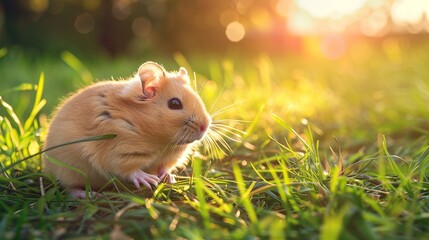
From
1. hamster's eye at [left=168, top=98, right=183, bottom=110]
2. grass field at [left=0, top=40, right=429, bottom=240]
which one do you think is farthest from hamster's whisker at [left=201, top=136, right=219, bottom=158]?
hamster's eye at [left=168, top=98, right=183, bottom=110]

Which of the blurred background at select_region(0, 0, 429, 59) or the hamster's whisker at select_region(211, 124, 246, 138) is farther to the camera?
the blurred background at select_region(0, 0, 429, 59)

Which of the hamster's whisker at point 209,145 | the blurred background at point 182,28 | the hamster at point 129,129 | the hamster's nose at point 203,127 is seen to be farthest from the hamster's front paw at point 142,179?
the blurred background at point 182,28

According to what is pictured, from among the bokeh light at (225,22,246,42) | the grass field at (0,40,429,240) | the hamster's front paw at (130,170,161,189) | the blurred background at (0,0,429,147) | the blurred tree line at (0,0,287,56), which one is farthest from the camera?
the bokeh light at (225,22,246,42)

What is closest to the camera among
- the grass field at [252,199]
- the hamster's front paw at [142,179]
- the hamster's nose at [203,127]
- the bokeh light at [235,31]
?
the grass field at [252,199]

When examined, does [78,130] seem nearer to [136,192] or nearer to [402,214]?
[136,192]

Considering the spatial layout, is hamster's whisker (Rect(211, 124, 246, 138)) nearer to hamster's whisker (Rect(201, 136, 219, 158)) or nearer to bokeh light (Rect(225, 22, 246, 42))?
hamster's whisker (Rect(201, 136, 219, 158))

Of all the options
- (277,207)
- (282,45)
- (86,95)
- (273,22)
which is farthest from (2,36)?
(277,207)

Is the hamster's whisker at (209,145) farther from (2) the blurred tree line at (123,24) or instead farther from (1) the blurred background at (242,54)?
(2) the blurred tree line at (123,24)
